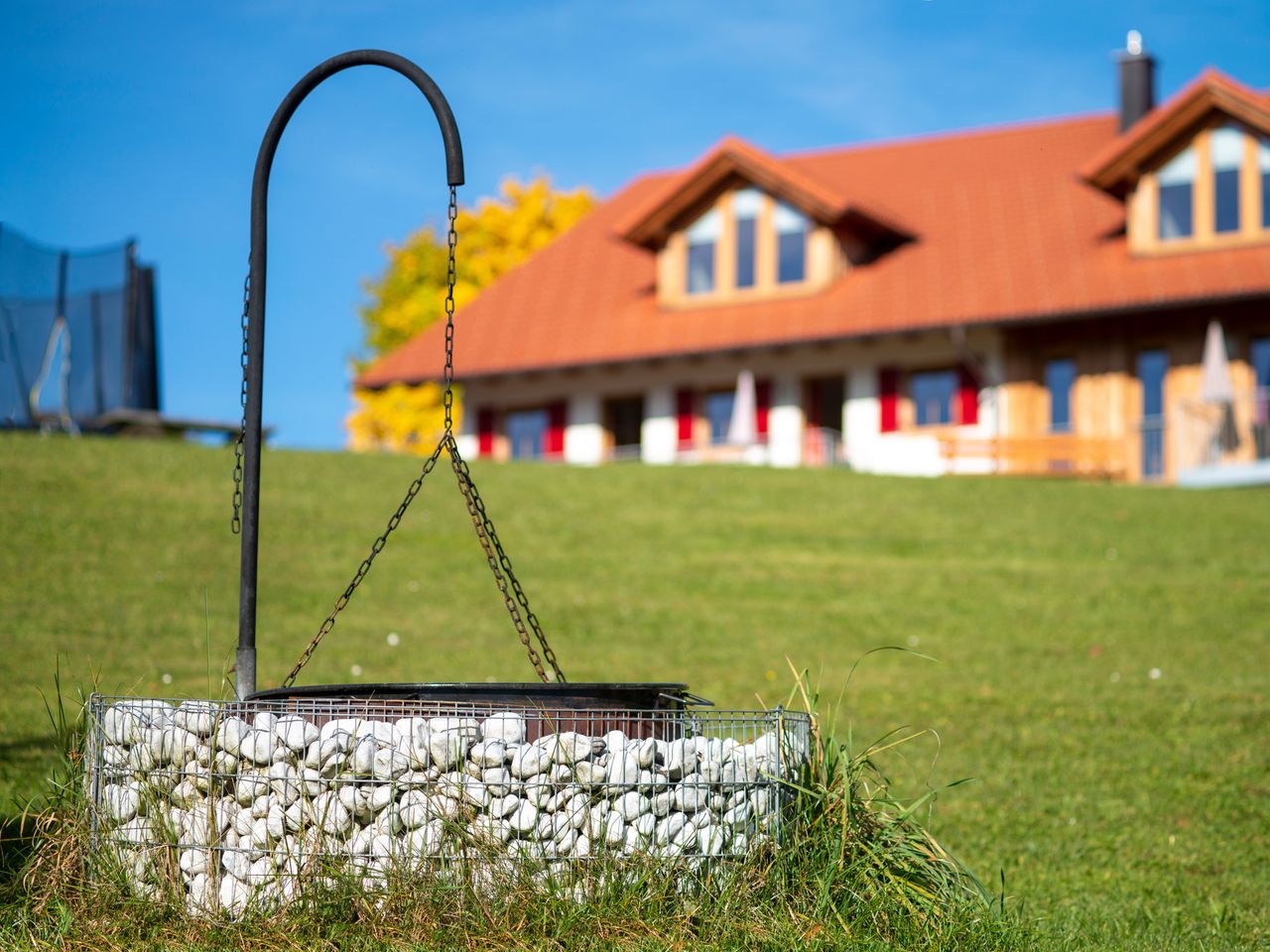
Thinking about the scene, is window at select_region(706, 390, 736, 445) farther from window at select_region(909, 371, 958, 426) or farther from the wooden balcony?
the wooden balcony

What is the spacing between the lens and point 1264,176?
24.5m

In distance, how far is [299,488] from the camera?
709 inches

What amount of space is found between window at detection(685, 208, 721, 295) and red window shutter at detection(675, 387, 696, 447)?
1928 millimetres

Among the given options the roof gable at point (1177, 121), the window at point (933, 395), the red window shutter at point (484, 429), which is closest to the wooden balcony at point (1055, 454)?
the window at point (933, 395)

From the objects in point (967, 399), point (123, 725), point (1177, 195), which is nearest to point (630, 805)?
point (123, 725)

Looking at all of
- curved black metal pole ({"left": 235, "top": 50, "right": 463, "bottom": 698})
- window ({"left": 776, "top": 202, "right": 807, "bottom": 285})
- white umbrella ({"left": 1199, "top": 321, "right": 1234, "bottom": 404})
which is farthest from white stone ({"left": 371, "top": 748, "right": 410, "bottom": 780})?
window ({"left": 776, "top": 202, "right": 807, "bottom": 285})

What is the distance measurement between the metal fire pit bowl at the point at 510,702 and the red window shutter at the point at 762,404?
22598mm

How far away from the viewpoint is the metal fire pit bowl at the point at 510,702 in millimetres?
4895

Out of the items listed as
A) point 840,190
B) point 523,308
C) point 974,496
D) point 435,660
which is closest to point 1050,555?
point 974,496

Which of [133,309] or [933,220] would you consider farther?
[933,220]

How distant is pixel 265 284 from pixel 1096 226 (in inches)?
922

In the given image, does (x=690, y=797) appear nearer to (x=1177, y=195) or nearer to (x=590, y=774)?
(x=590, y=774)

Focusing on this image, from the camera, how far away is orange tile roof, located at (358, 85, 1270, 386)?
24.7 m

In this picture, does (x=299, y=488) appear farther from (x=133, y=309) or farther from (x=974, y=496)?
(x=974, y=496)
